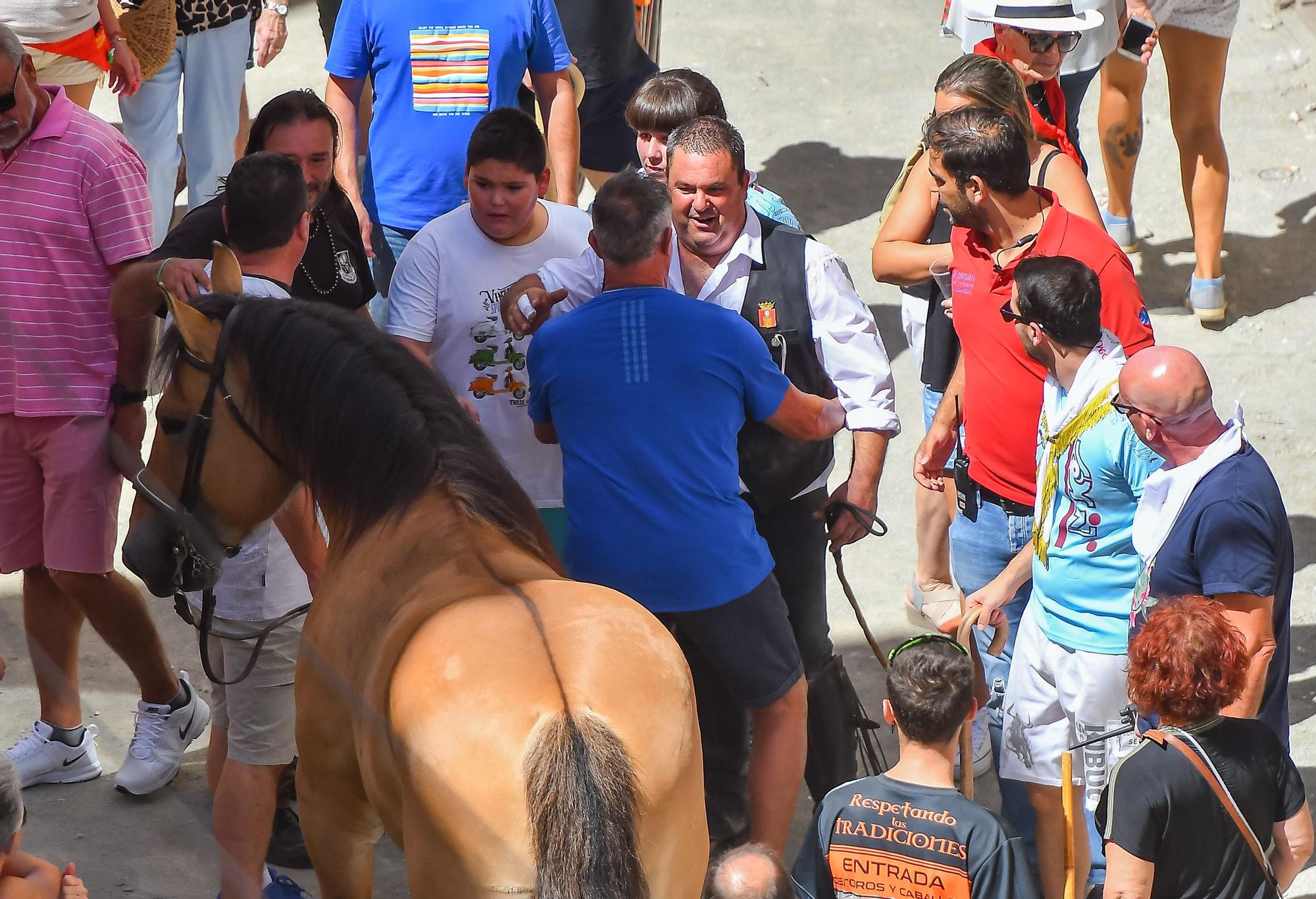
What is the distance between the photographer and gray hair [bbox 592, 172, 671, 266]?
3.44 metres

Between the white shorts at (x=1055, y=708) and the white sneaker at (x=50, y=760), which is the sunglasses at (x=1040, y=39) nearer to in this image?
the white shorts at (x=1055, y=708)

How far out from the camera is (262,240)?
3.63 meters

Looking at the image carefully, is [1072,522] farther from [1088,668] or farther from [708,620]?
[708,620]

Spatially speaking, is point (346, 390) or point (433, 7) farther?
point (433, 7)

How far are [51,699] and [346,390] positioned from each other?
6.30 feet

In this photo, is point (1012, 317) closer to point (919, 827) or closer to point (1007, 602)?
point (1007, 602)

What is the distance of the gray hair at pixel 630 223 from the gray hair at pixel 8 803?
5.83 feet

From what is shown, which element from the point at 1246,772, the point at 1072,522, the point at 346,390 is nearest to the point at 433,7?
the point at 346,390

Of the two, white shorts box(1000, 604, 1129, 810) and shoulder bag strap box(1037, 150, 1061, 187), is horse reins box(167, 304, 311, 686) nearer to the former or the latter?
white shorts box(1000, 604, 1129, 810)

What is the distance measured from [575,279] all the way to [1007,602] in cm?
151

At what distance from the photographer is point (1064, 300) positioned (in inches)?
141

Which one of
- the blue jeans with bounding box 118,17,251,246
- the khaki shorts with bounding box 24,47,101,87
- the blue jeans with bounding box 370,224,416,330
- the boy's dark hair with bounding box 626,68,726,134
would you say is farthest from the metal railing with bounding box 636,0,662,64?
the boy's dark hair with bounding box 626,68,726,134

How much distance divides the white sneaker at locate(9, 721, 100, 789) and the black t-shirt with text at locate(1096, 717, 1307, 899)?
3037mm

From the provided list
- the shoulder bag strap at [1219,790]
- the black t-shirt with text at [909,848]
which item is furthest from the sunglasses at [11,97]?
the shoulder bag strap at [1219,790]
